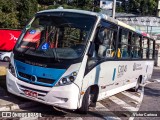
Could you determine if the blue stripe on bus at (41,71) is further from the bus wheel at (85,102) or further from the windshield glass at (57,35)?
the bus wheel at (85,102)

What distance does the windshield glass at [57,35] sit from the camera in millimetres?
7464

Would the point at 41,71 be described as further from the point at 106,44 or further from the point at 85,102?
the point at 106,44

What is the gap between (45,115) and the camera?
296 inches

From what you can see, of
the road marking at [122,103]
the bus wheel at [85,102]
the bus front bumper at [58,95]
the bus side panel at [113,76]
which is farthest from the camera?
the road marking at [122,103]

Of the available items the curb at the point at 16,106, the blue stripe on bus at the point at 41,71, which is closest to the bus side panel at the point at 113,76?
the blue stripe on bus at the point at 41,71

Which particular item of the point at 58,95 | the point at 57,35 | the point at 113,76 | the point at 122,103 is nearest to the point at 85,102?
the point at 58,95

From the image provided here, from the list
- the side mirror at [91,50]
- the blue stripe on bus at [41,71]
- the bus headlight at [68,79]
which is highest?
the side mirror at [91,50]

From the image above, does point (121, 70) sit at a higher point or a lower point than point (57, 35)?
lower

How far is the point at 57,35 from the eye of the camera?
7.86 m

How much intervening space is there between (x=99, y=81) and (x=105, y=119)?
1.08m

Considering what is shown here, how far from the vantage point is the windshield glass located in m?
7.46

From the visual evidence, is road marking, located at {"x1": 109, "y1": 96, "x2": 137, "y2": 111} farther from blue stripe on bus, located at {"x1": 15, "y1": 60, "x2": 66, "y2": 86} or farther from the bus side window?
blue stripe on bus, located at {"x1": 15, "y1": 60, "x2": 66, "y2": 86}

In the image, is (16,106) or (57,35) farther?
(57,35)

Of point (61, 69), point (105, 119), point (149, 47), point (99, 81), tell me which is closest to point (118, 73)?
point (99, 81)
